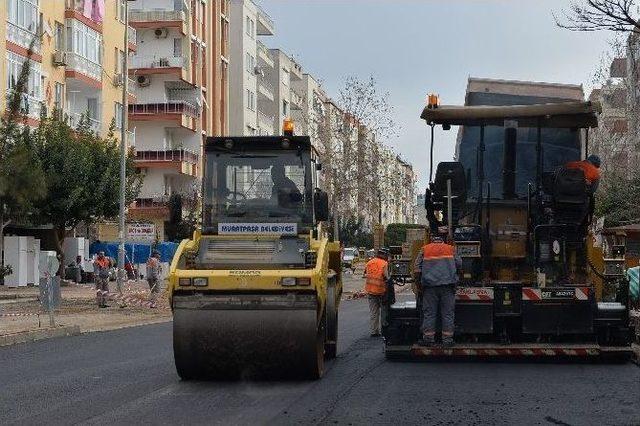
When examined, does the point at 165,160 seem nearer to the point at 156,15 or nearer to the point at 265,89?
the point at 156,15

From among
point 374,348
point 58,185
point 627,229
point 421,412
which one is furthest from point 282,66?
point 421,412

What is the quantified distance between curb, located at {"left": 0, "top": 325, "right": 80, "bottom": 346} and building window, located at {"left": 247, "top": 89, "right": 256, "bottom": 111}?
5774cm

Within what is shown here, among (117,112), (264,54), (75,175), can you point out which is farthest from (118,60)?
(264,54)

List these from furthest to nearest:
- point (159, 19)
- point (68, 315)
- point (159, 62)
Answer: point (159, 62) < point (159, 19) < point (68, 315)

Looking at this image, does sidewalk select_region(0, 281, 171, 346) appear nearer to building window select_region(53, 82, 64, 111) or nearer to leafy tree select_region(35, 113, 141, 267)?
leafy tree select_region(35, 113, 141, 267)

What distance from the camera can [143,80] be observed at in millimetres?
66375

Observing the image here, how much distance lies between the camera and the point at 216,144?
562 inches

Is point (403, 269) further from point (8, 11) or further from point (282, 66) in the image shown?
point (282, 66)

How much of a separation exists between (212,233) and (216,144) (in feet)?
3.44

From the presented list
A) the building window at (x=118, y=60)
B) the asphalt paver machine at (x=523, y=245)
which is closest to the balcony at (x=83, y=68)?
the building window at (x=118, y=60)

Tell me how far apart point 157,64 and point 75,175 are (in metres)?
24.7

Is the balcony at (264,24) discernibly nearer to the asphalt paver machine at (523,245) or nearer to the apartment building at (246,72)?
the apartment building at (246,72)

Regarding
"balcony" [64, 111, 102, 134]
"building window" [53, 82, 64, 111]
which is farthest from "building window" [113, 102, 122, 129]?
"building window" [53, 82, 64, 111]

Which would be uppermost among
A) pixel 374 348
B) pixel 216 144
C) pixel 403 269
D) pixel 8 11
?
pixel 8 11
